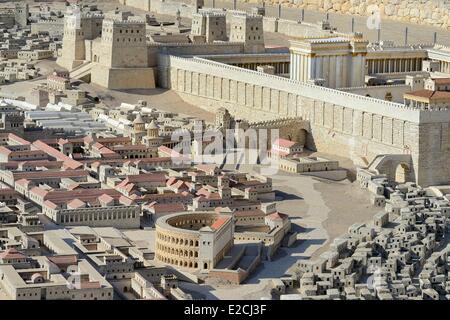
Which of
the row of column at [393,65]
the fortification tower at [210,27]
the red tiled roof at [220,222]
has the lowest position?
the red tiled roof at [220,222]

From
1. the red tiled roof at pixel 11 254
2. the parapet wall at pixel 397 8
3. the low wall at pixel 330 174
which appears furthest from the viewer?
the parapet wall at pixel 397 8

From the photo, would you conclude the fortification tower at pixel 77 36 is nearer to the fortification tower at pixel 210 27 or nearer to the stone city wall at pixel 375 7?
the fortification tower at pixel 210 27

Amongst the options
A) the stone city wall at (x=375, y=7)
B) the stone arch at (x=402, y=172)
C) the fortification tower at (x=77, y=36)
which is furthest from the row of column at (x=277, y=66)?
the stone arch at (x=402, y=172)

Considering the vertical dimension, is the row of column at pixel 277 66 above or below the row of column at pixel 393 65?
Result: below

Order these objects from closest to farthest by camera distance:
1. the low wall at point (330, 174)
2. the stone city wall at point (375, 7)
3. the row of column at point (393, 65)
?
the low wall at point (330, 174) → the row of column at point (393, 65) → the stone city wall at point (375, 7)

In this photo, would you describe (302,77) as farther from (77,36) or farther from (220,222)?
(220,222)
